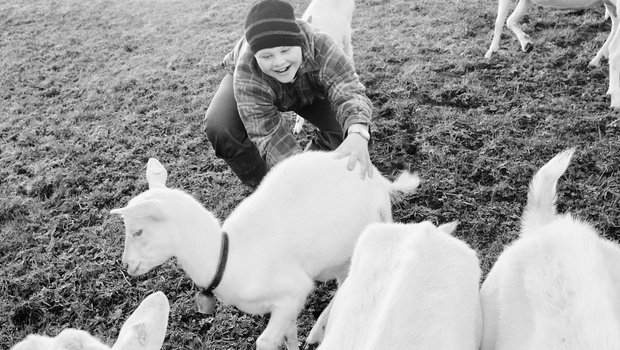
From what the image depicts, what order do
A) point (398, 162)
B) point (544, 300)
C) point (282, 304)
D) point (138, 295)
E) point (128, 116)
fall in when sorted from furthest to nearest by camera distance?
point (128, 116), point (398, 162), point (138, 295), point (282, 304), point (544, 300)

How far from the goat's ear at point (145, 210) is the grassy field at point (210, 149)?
117cm

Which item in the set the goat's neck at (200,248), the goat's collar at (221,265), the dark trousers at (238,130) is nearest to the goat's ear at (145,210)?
the goat's neck at (200,248)

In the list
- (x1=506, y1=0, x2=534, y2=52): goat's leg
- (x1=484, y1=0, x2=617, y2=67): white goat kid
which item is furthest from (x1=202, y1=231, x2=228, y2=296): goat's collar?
(x1=506, y1=0, x2=534, y2=52): goat's leg

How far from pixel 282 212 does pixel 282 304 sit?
0.52 metres

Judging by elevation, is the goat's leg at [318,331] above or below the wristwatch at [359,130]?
below

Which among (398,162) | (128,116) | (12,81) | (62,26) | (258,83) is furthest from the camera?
(62,26)

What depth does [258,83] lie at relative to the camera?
3635mm

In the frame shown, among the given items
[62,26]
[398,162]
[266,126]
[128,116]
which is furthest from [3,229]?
[62,26]

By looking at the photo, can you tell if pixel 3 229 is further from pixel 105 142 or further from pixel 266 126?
pixel 266 126

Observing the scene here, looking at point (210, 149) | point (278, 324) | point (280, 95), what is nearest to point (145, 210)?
point (278, 324)

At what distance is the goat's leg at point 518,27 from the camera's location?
5.71 meters

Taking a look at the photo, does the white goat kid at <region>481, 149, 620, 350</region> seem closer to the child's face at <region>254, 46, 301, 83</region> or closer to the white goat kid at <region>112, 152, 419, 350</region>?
the white goat kid at <region>112, 152, 419, 350</region>

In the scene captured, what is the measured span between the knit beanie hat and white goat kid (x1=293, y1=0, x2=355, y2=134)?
6.96ft

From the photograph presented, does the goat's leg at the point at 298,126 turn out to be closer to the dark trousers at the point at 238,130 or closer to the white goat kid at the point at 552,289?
the dark trousers at the point at 238,130
